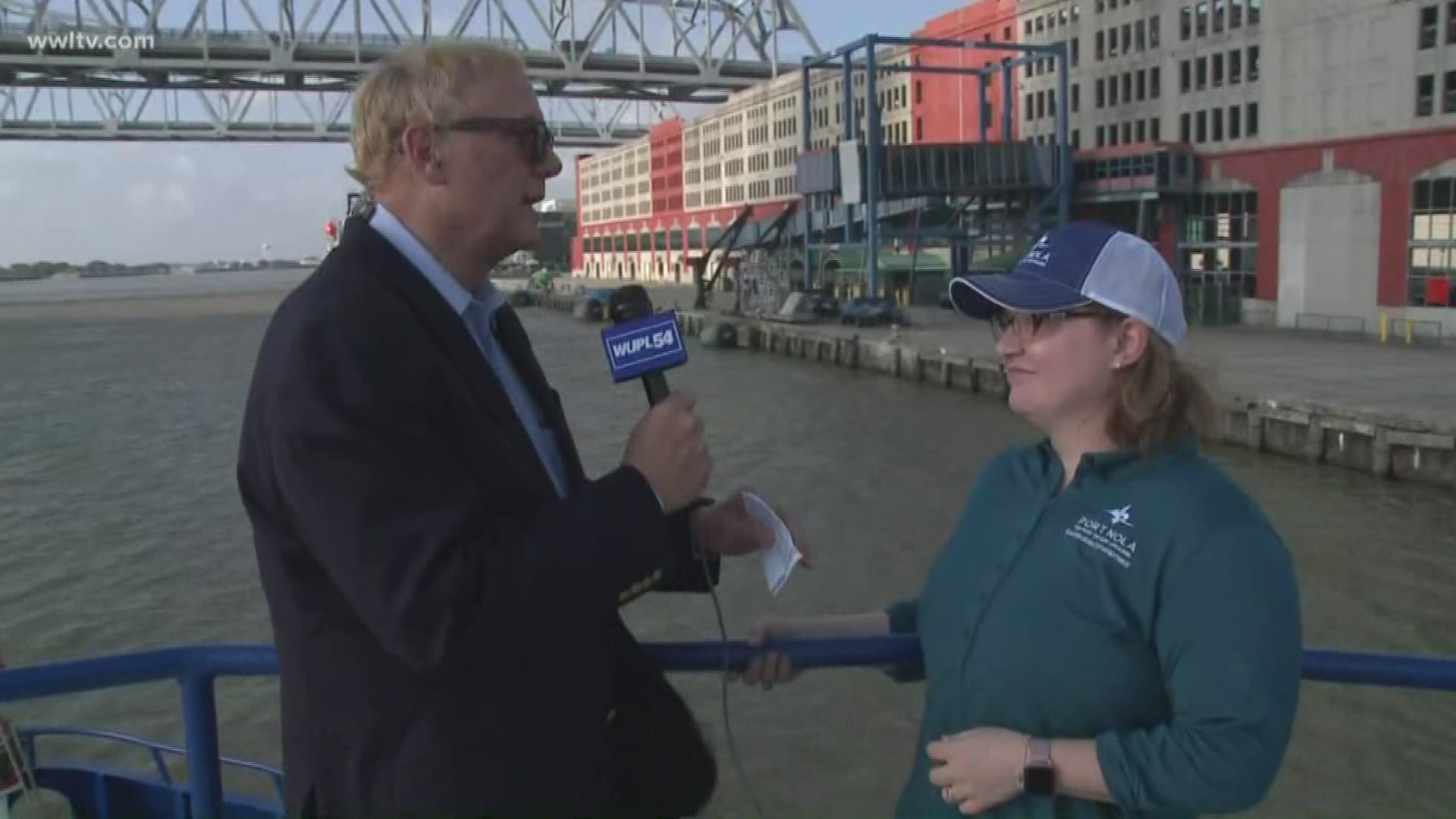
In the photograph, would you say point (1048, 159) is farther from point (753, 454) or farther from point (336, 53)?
point (336, 53)

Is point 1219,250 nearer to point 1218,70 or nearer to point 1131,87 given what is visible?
point 1218,70

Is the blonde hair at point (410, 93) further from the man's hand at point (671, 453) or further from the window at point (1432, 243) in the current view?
the window at point (1432, 243)

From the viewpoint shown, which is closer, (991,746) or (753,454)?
(991,746)

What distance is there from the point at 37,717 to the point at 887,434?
1772 centimetres

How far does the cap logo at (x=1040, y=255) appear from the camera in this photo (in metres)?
1.96

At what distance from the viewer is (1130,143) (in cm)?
4925

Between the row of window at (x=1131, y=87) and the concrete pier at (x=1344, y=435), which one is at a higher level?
the row of window at (x=1131, y=87)

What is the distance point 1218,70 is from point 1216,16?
1.83m

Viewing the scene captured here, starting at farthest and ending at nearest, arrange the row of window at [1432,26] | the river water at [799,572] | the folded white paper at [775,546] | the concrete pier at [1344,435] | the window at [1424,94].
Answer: the window at [1424,94]
the row of window at [1432,26]
the concrete pier at [1344,435]
the river water at [799,572]
the folded white paper at [775,546]

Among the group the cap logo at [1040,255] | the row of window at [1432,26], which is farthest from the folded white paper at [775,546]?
the row of window at [1432,26]

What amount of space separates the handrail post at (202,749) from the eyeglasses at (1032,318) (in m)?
1.53

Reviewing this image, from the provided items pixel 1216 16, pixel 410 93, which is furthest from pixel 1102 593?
pixel 1216 16

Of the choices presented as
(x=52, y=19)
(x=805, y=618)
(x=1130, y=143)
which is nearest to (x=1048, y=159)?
(x=1130, y=143)

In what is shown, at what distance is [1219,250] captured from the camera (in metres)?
44.4
